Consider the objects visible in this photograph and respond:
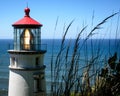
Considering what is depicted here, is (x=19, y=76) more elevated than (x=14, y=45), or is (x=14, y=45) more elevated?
(x=14, y=45)

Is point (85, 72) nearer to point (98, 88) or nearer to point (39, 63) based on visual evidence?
point (98, 88)

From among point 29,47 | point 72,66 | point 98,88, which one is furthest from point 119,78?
point 29,47

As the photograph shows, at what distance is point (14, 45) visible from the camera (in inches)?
355

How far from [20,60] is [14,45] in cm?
48

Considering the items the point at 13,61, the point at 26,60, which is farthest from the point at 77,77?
the point at 13,61

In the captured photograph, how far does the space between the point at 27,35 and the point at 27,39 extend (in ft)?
0.41

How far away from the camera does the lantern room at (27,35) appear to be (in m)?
8.80

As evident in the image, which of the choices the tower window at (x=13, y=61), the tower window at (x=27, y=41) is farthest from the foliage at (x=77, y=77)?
the tower window at (x=13, y=61)

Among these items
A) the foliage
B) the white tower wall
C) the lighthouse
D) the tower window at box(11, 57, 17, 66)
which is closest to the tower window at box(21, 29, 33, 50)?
the lighthouse

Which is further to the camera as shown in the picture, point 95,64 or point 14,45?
point 14,45

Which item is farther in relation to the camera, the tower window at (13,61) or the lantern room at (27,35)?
the tower window at (13,61)

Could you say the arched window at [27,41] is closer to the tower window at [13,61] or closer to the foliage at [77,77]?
the tower window at [13,61]

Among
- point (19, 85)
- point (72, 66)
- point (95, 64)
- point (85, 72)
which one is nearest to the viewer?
point (72, 66)

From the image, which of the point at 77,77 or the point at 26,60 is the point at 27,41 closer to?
the point at 26,60
